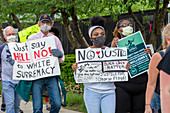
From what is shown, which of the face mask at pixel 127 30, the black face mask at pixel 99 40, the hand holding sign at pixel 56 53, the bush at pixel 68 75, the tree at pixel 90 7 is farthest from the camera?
the bush at pixel 68 75

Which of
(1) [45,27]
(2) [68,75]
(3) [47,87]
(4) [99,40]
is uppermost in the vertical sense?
(1) [45,27]

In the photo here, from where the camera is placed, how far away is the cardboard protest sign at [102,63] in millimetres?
4832

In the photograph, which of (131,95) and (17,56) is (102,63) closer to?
(131,95)

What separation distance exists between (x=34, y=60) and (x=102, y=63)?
1688 millimetres

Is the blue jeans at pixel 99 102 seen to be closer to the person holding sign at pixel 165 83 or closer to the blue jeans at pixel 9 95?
the person holding sign at pixel 165 83

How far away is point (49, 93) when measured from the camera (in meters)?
5.85

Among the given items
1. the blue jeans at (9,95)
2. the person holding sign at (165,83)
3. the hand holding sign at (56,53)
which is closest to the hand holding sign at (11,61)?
the blue jeans at (9,95)

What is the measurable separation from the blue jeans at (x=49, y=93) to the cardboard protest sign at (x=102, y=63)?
109 centimetres

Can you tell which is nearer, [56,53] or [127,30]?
→ [127,30]

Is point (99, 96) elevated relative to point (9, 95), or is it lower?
elevated

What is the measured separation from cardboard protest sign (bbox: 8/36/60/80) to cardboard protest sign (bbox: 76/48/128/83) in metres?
1.15

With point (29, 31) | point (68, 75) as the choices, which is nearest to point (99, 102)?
point (29, 31)

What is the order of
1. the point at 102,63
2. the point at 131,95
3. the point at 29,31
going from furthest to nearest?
the point at 29,31 < the point at 131,95 < the point at 102,63

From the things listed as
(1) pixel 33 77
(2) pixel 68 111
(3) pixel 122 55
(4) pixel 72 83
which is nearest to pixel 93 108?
(3) pixel 122 55
